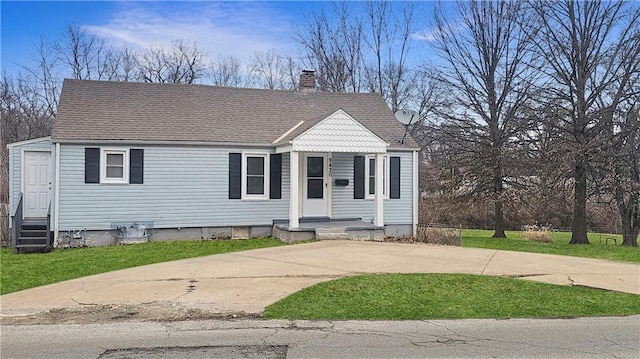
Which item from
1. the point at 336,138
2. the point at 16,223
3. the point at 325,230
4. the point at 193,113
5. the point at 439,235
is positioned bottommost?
the point at 439,235

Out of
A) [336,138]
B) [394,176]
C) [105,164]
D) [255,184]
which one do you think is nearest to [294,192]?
[255,184]

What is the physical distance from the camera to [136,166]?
1578 cm

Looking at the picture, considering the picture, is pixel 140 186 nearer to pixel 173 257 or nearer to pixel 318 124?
pixel 173 257

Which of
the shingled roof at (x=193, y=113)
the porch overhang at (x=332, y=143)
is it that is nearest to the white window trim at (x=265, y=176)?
the shingled roof at (x=193, y=113)

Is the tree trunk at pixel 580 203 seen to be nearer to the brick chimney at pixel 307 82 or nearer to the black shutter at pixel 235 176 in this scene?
the brick chimney at pixel 307 82

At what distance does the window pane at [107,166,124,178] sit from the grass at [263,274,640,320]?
8906 millimetres

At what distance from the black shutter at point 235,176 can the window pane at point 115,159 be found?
123 inches

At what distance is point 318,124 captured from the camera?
15.8 meters

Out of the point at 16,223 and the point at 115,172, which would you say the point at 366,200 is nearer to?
the point at 115,172

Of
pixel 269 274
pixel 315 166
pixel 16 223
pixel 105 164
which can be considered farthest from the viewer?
pixel 315 166

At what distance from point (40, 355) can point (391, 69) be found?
31.4 metres

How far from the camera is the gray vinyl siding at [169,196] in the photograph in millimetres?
15219

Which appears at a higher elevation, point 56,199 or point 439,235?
point 56,199

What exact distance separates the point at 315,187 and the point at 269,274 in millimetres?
7651
